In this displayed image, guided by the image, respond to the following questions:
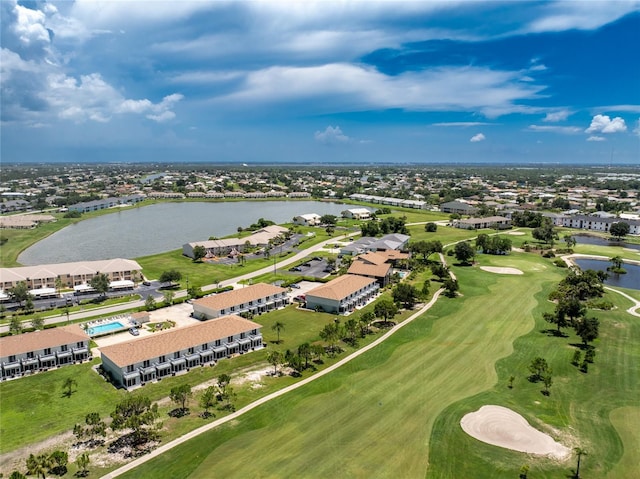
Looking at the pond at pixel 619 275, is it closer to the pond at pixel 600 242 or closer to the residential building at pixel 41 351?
the pond at pixel 600 242

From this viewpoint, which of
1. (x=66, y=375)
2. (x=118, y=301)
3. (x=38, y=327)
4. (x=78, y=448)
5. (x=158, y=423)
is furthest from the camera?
(x=118, y=301)

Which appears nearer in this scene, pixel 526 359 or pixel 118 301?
pixel 526 359

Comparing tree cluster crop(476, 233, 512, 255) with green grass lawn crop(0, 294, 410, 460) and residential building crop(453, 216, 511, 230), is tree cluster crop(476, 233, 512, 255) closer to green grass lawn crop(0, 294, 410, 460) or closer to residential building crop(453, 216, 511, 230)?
residential building crop(453, 216, 511, 230)

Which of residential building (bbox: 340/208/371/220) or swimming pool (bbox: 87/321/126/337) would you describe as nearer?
swimming pool (bbox: 87/321/126/337)

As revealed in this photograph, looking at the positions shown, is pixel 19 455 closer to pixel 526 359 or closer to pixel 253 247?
pixel 526 359

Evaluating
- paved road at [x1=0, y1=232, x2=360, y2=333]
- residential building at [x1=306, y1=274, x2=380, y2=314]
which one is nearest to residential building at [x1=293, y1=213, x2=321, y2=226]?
paved road at [x1=0, y1=232, x2=360, y2=333]

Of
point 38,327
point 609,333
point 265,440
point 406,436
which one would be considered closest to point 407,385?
point 406,436

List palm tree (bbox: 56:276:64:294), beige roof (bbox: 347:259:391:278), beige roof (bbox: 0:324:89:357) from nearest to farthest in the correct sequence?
1. beige roof (bbox: 0:324:89:357)
2. palm tree (bbox: 56:276:64:294)
3. beige roof (bbox: 347:259:391:278)
